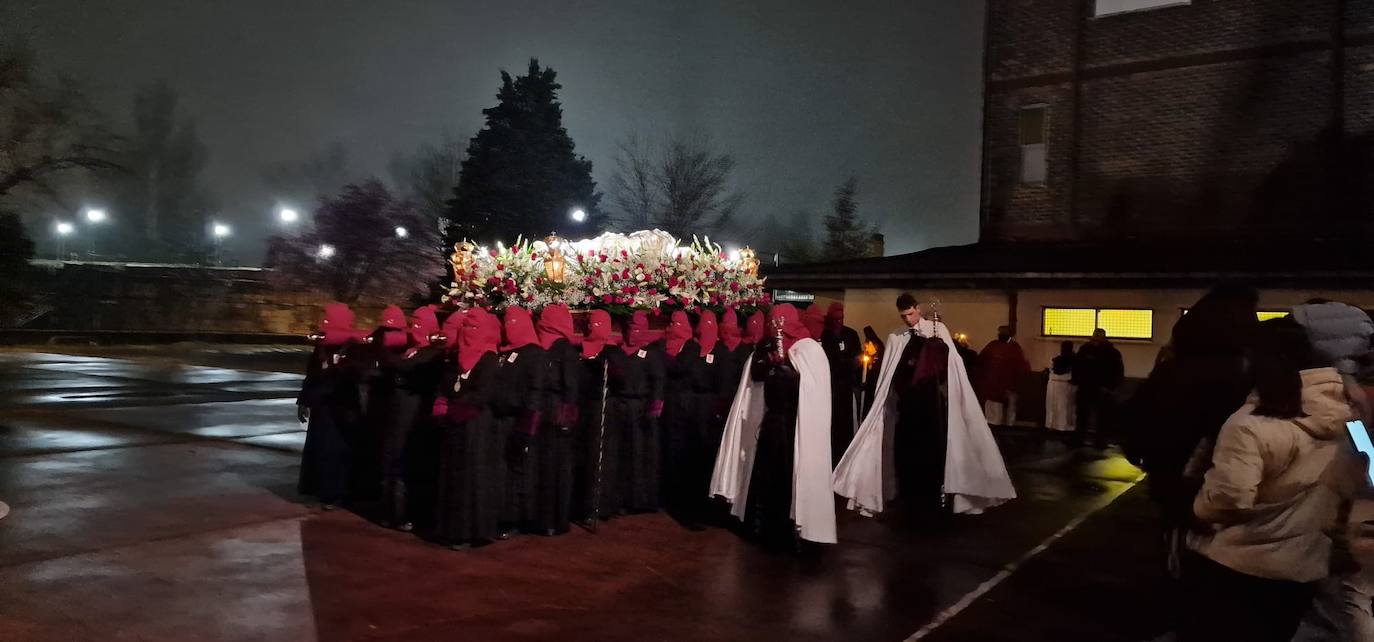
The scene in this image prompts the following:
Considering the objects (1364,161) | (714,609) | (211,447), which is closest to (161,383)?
(211,447)

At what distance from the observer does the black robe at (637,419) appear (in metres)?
8.56

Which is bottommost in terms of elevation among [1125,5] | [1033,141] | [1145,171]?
[1145,171]

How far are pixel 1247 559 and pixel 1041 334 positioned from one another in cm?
1356

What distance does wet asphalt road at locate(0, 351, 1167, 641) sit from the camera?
→ 5.73m

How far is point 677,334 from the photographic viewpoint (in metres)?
8.98

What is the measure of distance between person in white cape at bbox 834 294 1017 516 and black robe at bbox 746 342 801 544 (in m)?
1.28

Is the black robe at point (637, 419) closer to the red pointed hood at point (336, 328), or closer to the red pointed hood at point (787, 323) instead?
the red pointed hood at point (787, 323)

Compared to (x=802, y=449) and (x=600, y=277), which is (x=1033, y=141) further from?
(x=802, y=449)

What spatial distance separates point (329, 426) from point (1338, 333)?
772 cm

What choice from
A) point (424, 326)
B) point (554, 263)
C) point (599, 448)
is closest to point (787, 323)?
point (599, 448)

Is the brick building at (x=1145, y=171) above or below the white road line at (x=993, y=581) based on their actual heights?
above

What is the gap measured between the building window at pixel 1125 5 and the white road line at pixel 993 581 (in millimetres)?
12430

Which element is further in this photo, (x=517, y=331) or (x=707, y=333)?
(x=707, y=333)

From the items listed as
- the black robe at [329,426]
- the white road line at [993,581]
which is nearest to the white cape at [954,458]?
the white road line at [993,581]
